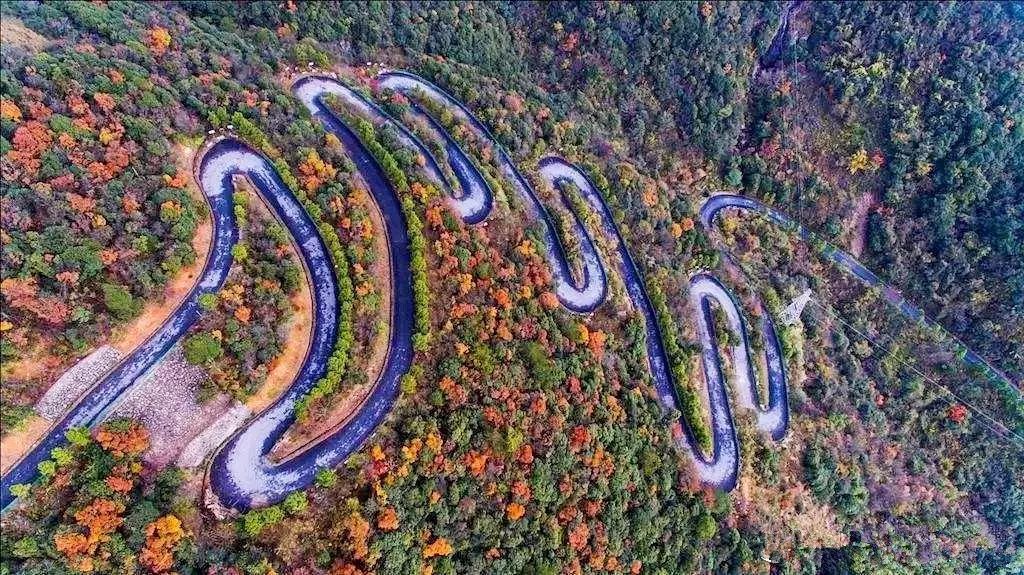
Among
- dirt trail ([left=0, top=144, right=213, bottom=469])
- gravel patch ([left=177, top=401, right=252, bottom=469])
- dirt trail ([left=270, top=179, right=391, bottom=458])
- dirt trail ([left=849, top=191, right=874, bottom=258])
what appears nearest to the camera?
dirt trail ([left=0, top=144, right=213, bottom=469])

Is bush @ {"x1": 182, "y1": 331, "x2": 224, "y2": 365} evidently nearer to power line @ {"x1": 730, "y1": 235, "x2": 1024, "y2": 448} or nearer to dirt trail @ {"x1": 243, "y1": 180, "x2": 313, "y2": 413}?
dirt trail @ {"x1": 243, "y1": 180, "x2": 313, "y2": 413}

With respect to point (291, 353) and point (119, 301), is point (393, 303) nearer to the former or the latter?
point (291, 353)

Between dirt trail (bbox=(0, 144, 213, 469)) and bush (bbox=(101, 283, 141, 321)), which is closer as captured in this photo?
dirt trail (bbox=(0, 144, 213, 469))

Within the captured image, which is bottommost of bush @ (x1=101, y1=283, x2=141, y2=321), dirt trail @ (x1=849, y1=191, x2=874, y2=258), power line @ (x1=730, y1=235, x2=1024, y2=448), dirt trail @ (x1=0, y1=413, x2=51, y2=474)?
dirt trail @ (x1=0, y1=413, x2=51, y2=474)

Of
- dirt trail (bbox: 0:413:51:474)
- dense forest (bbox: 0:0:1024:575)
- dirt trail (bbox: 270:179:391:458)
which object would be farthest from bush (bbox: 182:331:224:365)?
dirt trail (bbox: 0:413:51:474)

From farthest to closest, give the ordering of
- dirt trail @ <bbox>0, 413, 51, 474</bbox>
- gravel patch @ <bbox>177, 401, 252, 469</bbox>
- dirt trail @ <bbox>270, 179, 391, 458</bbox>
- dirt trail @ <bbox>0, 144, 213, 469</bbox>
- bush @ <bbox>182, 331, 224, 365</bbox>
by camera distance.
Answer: dirt trail @ <bbox>270, 179, 391, 458</bbox>
bush @ <bbox>182, 331, 224, 365</bbox>
gravel patch @ <bbox>177, 401, 252, 469</bbox>
dirt trail @ <bbox>0, 144, 213, 469</bbox>
dirt trail @ <bbox>0, 413, 51, 474</bbox>

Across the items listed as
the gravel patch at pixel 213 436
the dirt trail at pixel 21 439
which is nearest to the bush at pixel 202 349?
the gravel patch at pixel 213 436

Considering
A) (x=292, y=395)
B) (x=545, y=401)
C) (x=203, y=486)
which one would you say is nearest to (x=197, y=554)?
(x=203, y=486)
